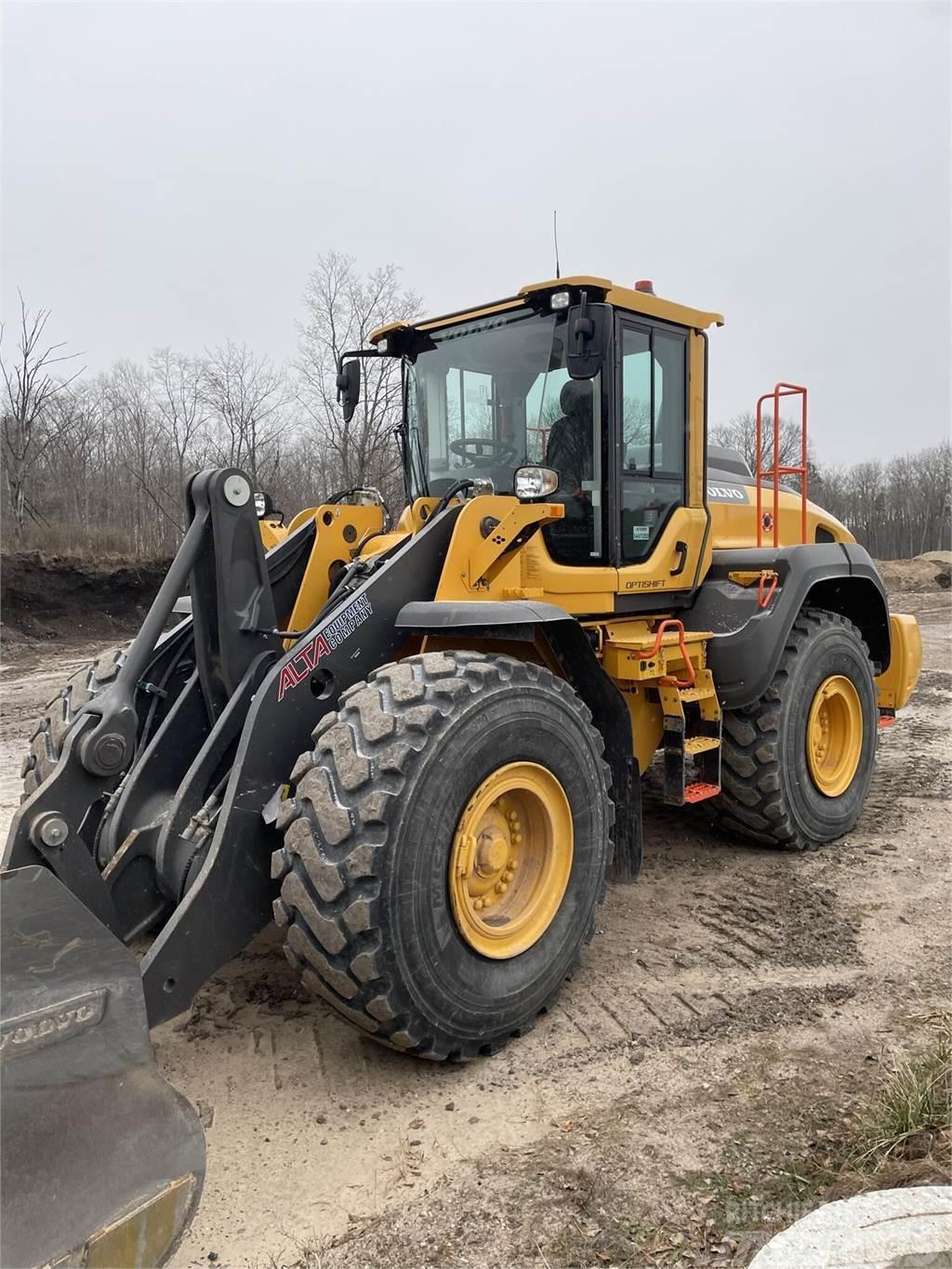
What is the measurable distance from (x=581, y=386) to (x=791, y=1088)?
294 cm

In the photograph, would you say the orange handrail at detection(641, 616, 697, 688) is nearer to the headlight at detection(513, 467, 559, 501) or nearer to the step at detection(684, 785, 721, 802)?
the step at detection(684, 785, 721, 802)

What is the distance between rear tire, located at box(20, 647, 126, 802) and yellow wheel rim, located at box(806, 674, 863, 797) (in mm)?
3784

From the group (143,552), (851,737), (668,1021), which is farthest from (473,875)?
(143,552)

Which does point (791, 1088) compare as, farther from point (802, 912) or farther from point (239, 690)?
point (239, 690)

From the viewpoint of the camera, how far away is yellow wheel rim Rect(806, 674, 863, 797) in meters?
5.33

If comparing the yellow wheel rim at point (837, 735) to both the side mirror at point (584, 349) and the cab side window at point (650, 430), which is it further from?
the side mirror at point (584, 349)

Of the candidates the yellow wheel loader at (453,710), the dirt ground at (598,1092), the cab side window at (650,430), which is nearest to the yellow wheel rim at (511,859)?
the yellow wheel loader at (453,710)

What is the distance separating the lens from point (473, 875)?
3.27 metres

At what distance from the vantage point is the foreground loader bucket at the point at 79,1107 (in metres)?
2.00

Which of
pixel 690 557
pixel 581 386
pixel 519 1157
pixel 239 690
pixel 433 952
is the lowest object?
pixel 519 1157

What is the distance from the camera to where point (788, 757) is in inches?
193

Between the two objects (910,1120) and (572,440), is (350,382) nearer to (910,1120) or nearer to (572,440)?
(572,440)

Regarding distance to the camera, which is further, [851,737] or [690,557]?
[851,737]

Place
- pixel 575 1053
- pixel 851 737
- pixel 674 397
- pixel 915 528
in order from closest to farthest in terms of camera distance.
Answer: pixel 575 1053, pixel 674 397, pixel 851 737, pixel 915 528
